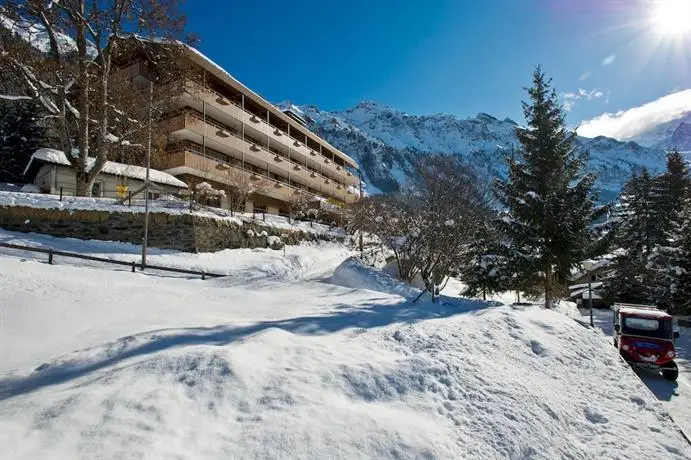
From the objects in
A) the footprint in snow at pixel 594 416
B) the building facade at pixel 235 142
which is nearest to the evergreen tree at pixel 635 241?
the building facade at pixel 235 142

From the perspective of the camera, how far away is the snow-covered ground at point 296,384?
3.30 metres

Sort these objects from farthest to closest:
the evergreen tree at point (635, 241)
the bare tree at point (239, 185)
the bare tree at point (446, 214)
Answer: the evergreen tree at point (635, 241) < the bare tree at point (239, 185) < the bare tree at point (446, 214)

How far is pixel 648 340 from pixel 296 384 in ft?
42.4

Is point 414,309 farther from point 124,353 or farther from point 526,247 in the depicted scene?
point 526,247

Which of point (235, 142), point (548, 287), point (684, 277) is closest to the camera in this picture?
A: point (548, 287)

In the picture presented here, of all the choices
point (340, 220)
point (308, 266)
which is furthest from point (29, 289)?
point (340, 220)

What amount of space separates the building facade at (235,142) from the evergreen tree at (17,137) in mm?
10836

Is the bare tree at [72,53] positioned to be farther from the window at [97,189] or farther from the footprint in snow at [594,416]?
the footprint in snow at [594,416]

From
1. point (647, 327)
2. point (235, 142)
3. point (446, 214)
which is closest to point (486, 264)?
point (446, 214)

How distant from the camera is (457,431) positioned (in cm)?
394

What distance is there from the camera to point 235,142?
3409cm

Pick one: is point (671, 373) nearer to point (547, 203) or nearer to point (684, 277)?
point (547, 203)

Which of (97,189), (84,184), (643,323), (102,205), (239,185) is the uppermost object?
(239,185)

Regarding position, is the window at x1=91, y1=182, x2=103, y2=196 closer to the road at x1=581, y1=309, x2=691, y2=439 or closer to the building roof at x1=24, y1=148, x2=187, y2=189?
the building roof at x1=24, y1=148, x2=187, y2=189
